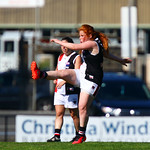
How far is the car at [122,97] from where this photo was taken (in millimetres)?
13578

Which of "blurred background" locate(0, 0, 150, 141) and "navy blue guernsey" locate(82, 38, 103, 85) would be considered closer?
"navy blue guernsey" locate(82, 38, 103, 85)

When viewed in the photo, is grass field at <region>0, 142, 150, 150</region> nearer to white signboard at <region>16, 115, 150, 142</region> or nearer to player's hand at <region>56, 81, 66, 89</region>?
player's hand at <region>56, 81, 66, 89</region>

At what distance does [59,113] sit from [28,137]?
406cm

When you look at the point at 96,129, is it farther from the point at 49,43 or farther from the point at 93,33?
the point at 49,43

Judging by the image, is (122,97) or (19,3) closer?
(122,97)

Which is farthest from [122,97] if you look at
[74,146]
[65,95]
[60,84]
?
[74,146]

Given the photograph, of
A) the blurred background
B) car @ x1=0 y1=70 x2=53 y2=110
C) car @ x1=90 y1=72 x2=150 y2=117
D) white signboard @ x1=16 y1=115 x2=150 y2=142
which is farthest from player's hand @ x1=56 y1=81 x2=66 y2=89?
car @ x1=0 y1=70 x2=53 y2=110

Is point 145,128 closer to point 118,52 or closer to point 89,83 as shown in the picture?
point 89,83

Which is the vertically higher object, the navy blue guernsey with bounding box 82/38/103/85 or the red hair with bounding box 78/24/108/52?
the red hair with bounding box 78/24/108/52

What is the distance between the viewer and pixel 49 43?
Result: 25500 mm

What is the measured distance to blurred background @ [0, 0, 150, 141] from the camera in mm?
20828

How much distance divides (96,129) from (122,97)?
1.50m

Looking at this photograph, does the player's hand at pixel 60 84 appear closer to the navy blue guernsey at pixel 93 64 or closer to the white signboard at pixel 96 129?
the navy blue guernsey at pixel 93 64

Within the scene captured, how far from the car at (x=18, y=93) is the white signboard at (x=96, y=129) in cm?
1082
